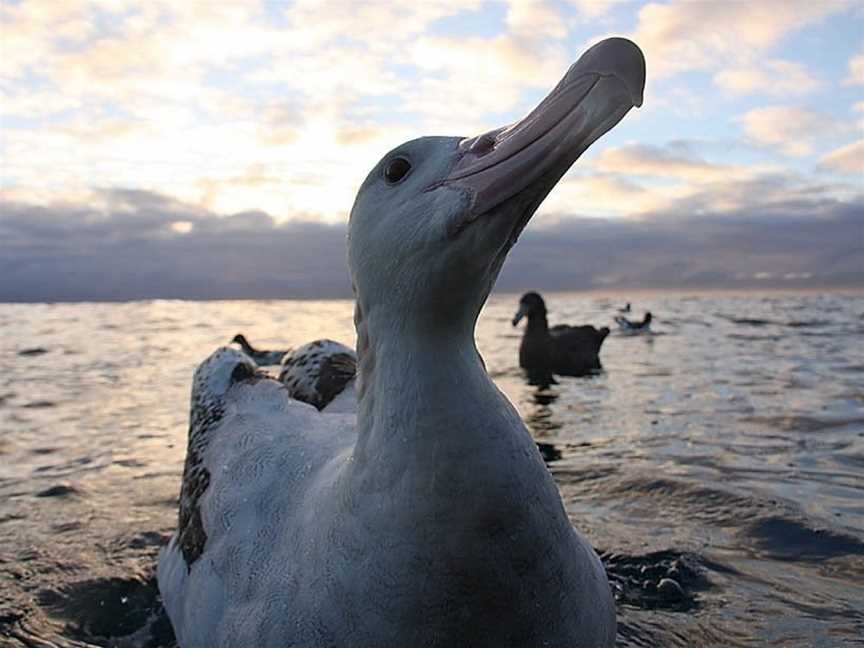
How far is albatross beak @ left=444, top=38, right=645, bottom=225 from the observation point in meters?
2.18

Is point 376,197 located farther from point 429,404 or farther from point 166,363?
point 166,363

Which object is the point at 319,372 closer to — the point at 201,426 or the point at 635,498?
the point at 201,426

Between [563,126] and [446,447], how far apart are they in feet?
3.16

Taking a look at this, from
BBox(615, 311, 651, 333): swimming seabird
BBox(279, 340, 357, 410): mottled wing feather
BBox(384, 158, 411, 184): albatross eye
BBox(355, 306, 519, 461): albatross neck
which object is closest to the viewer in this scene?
BBox(355, 306, 519, 461): albatross neck

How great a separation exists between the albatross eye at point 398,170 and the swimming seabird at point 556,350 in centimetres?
1261

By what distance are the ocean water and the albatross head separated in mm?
2423

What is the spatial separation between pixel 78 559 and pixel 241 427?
183 cm

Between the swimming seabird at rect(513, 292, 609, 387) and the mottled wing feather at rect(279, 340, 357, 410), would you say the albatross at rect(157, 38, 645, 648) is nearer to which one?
the mottled wing feather at rect(279, 340, 357, 410)

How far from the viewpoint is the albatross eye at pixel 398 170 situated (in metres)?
2.74

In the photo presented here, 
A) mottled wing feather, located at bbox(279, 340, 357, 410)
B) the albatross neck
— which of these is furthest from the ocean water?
the albatross neck

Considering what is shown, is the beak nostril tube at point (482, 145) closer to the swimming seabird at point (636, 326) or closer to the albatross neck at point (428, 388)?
the albatross neck at point (428, 388)

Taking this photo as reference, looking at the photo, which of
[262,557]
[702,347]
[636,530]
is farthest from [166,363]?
[262,557]

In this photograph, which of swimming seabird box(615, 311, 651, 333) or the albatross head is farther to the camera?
swimming seabird box(615, 311, 651, 333)

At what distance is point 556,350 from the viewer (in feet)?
53.2
